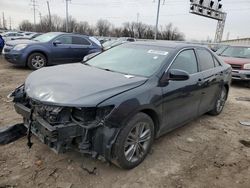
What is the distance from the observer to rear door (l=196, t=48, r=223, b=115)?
4.48m

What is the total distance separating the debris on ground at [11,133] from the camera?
3654mm

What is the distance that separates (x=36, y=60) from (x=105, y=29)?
58.6 metres

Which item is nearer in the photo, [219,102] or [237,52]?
[219,102]

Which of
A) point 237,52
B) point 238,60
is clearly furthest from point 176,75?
point 237,52

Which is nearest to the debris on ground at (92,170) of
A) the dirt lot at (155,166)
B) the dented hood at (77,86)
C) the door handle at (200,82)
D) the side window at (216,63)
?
the dirt lot at (155,166)

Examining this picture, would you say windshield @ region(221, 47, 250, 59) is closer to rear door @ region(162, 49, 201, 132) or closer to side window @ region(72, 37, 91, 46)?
side window @ region(72, 37, 91, 46)

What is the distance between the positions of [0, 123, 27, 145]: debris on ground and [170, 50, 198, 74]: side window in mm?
2454

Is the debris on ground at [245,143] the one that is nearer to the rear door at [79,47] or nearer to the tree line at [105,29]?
the rear door at [79,47]

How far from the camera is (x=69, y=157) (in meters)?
3.38

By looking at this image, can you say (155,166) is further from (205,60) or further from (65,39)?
(65,39)

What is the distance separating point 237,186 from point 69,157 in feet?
7.09

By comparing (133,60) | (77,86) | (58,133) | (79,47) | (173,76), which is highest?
(133,60)

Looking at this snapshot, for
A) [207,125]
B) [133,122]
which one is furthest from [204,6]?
[133,122]

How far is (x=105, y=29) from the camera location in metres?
66.1
